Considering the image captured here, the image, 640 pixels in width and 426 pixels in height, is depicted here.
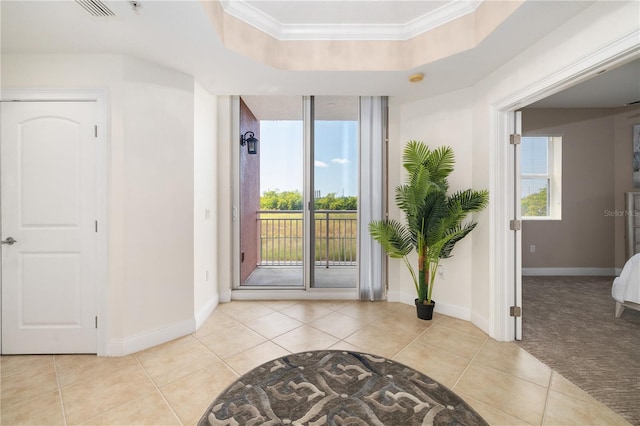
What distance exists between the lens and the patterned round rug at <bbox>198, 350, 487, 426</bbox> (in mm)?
1520

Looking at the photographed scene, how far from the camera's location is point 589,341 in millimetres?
2357

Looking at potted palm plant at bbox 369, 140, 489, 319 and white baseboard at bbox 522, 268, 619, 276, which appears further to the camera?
white baseboard at bbox 522, 268, 619, 276

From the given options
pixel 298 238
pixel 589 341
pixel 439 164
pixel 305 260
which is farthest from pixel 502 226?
pixel 298 238

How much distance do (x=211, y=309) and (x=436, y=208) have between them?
9.23ft

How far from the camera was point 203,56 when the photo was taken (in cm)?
217

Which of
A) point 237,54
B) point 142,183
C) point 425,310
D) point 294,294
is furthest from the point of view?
point 294,294

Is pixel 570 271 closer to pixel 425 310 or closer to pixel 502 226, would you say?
pixel 502 226

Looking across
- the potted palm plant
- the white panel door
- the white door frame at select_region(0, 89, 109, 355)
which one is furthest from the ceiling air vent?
the potted palm plant

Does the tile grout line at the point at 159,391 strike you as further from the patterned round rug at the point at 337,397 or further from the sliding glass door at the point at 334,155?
the sliding glass door at the point at 334,155

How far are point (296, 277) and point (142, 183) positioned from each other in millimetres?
2631

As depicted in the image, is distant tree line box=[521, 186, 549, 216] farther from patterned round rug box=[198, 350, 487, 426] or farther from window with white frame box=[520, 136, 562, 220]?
patterned round rug box=[198, 350, 487, 426]

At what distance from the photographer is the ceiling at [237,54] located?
167 centimetres

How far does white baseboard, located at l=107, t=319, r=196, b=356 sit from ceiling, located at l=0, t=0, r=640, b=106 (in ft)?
8.09

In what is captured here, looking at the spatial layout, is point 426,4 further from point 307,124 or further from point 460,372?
point 460,372
